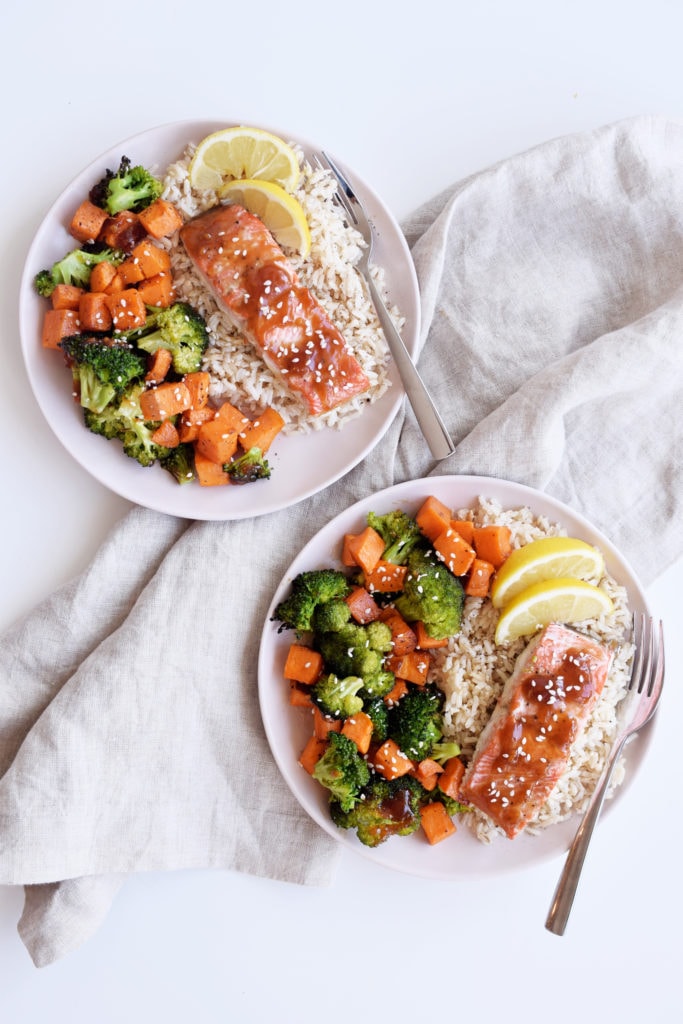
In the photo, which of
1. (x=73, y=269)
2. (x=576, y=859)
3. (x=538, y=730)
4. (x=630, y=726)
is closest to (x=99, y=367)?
(x=73, y=269)

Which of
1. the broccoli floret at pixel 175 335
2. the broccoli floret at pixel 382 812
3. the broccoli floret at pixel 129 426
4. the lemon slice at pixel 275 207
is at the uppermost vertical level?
the lemon slice at pixel 275 207

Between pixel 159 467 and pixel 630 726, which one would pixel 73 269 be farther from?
pixel 630 726

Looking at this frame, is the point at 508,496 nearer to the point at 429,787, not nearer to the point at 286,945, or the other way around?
the point at 429,787

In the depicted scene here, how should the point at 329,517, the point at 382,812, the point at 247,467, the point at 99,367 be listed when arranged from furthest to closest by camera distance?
the point at 329,517 < the point at 247,467 < the point at 382,812 < the point at 99,367

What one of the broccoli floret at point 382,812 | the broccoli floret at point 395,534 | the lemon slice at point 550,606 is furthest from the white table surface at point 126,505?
the broccoli floret at point 395,534

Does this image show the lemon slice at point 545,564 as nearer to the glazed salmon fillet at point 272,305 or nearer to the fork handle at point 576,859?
the fork handle at point 576,859

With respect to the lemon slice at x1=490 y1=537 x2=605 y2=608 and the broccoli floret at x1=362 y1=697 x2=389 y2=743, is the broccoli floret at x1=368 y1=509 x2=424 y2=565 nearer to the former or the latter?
the lemon slice at x1=490 y1=537 x2=605 y2=608
